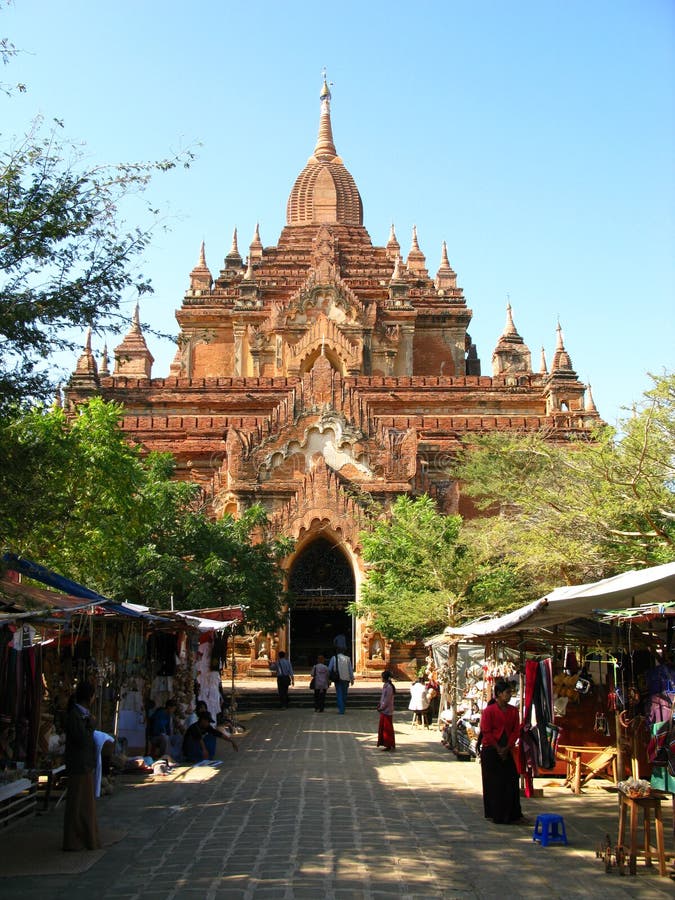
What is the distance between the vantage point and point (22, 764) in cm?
1078

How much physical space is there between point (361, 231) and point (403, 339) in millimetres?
9353

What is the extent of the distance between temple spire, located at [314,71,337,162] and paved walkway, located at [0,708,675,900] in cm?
4336

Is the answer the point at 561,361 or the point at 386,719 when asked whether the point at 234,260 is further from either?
the point at 386,719

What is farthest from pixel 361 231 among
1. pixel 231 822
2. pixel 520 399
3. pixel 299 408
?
pixel 231 822

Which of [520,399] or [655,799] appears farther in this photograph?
[520,399]

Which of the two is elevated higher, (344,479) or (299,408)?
(299,408)

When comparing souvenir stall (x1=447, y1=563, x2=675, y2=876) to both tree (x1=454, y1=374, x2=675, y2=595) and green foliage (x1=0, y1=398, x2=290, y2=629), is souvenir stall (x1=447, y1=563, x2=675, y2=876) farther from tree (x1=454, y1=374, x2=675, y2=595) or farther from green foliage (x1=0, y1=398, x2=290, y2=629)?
green foliage (x1=0, y1=398, x2=290, y2=629)

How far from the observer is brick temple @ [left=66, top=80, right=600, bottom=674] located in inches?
1043

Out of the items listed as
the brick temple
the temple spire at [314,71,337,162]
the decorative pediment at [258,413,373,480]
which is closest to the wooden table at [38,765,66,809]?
the brick temple

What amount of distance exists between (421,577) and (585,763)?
29.6 ft

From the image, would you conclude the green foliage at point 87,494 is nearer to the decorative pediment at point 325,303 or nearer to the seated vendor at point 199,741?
the seated vendor at point 199,741

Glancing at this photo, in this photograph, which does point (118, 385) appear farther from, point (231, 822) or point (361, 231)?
point (231, 822)

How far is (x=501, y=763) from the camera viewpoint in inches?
400

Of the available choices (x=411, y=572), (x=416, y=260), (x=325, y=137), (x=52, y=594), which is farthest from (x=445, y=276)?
(x=52, y=594)
